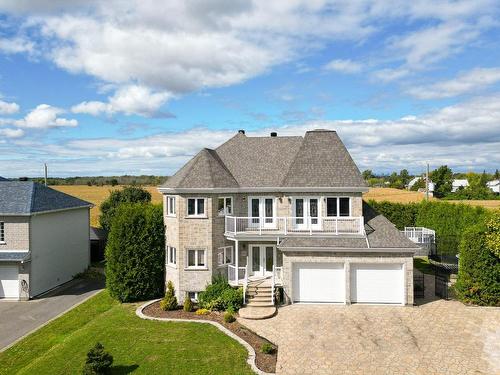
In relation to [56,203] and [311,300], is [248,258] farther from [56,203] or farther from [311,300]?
[56,203]

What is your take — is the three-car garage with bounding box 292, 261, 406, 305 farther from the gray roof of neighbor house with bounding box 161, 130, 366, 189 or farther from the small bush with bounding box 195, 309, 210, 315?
the small bush with bounding box 195, 309, 210, 315

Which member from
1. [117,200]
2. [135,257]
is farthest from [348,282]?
[117,200]

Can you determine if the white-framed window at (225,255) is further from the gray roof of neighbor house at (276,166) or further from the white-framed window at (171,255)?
the gray roof of neighbor house at (276,166)

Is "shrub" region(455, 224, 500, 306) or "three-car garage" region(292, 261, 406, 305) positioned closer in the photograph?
"shrub" region(455, 224, 500, 306)

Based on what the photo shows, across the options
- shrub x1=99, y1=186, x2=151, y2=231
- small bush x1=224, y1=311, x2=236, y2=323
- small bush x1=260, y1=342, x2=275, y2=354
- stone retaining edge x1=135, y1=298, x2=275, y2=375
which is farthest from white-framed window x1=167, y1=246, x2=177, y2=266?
shrub x1=99, y1=186, x2=151, y2=231

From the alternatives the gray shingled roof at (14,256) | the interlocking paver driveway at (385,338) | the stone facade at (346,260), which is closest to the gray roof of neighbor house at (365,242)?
the stone facade at (346,260)

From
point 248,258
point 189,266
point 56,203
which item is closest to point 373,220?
point 248,258

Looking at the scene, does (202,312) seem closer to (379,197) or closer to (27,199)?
(27,199)
